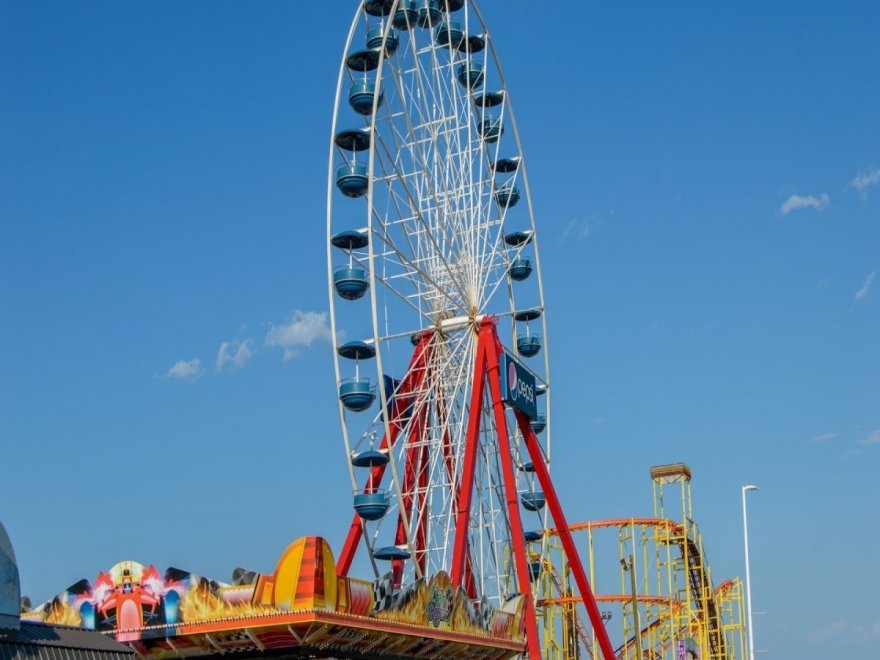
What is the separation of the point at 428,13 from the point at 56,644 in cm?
2041

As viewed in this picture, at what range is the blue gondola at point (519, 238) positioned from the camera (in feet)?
130

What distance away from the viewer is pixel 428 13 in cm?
3550

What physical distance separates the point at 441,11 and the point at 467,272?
7.70 m

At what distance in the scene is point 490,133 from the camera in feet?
127

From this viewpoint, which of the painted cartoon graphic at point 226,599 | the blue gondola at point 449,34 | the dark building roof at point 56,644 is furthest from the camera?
the blue gondola at point 449,34

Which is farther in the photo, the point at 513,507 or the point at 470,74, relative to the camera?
the point at 470,74

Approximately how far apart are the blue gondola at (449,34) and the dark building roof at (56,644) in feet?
64.0

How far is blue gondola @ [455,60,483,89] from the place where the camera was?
124 ft

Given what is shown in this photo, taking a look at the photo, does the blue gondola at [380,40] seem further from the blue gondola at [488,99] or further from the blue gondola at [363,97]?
the blue gondola at [488,99]

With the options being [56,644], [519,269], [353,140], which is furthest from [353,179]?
[56,644]

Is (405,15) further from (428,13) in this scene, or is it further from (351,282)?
(351,282)

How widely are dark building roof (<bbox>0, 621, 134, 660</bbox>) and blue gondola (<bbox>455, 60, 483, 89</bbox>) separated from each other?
19.6 metres

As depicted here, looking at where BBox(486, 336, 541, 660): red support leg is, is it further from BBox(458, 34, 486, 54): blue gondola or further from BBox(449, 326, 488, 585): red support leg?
BBox(458, 34, 486, 54): blue gondola

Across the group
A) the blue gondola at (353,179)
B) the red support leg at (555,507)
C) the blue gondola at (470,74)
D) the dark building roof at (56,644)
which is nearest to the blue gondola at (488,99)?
the blue gondola at (470,74)
